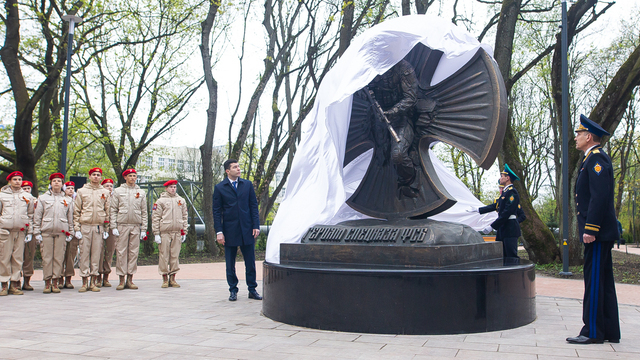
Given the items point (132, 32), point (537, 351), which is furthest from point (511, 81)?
point (132, 32)

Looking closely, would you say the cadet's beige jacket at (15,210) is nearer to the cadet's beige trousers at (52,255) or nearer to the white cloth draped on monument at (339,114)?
the cadet's beige trousers at (52,255)

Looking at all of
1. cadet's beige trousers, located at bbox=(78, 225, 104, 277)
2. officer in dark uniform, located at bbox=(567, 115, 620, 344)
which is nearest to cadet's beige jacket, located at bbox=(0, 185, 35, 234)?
cadet's beige trousers, located at bbox=(78, 225, 104, 277)

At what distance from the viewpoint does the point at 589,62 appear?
21156 mm

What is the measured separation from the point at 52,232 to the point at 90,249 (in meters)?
0.67

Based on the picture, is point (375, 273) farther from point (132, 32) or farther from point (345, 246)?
point (132, 32)

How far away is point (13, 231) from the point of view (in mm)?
7957

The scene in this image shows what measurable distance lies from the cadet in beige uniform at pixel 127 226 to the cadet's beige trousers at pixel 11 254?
1438mm

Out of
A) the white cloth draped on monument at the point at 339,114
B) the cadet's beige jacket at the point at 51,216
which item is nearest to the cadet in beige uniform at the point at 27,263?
the cadet's beige jacket at the point at 51,216

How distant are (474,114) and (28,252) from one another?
25.0 feet

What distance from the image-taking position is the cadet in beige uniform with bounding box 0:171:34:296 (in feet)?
25.6

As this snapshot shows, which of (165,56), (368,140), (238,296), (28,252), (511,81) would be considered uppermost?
(165,56)

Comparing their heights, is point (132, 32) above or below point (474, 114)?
above

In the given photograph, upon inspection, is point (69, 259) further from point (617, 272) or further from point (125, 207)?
point (617, 272)

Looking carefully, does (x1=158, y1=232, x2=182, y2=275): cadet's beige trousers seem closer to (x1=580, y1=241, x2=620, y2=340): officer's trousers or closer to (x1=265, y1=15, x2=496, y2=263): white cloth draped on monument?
(x1=265, y1=15, x2=496, y2=263): white cloth draped on monument
